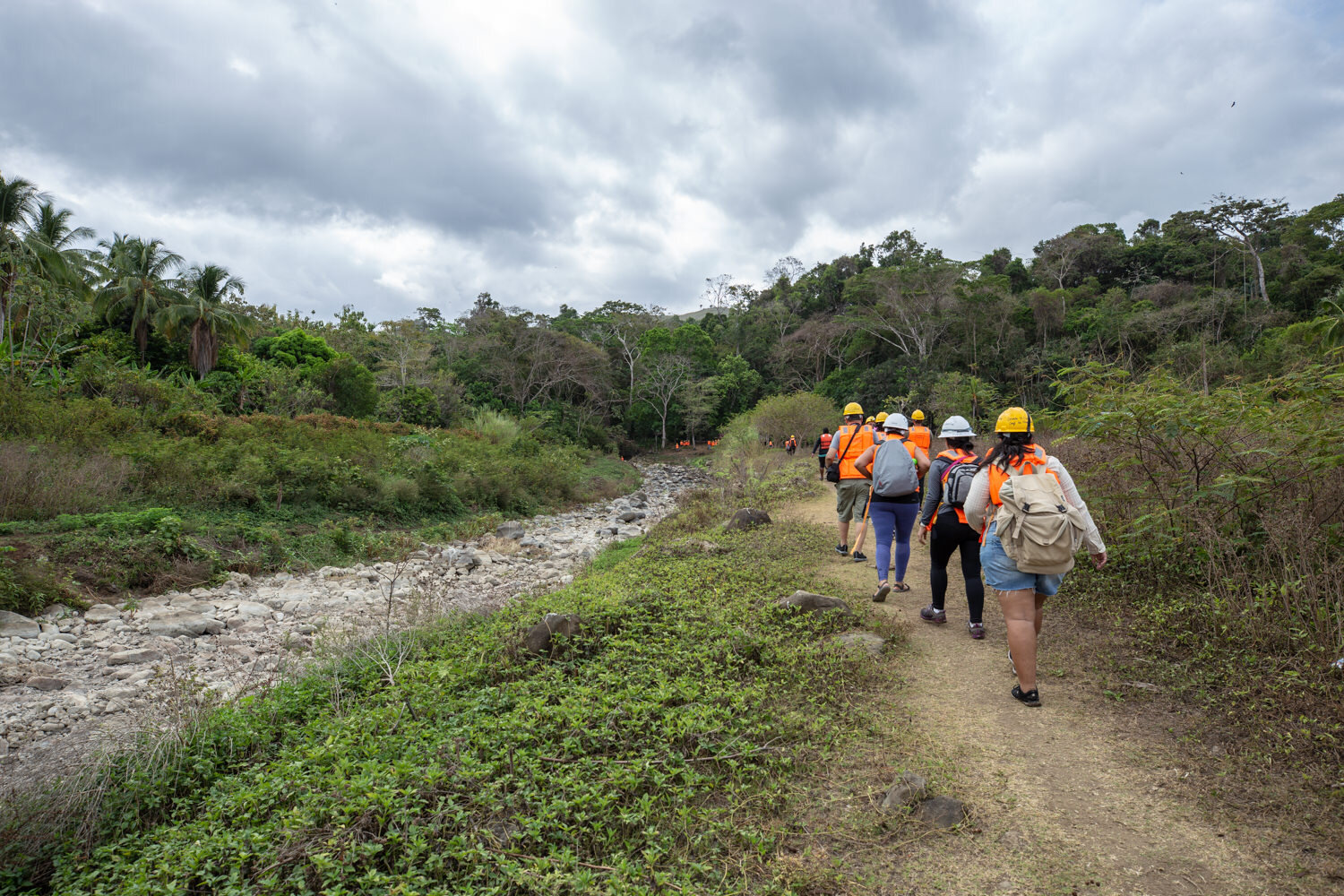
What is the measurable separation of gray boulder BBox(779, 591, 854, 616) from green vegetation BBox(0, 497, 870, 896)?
1.18 ft

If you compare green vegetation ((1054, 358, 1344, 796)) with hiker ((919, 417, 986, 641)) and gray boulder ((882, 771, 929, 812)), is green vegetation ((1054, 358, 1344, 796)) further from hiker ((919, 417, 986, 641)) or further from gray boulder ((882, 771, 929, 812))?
gray boulder ((882, 771, 929, 812))

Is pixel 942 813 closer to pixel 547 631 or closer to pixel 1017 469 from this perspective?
pixel 1017 469

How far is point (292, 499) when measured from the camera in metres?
12.2

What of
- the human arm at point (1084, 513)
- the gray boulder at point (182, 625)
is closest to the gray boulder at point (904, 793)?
the human arm at point (1084, 513)

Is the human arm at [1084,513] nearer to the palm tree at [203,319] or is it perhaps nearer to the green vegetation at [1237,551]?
the green vegetation at [1237,551]

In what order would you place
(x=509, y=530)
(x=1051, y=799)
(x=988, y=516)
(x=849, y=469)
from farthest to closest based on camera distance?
(x=509, y=530) < (x=849, y=469) < (x=988, y=516) < (x=1051, y=799)

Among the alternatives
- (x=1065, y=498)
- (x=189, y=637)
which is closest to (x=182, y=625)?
(x=189, y=637)

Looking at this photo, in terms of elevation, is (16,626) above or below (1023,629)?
below

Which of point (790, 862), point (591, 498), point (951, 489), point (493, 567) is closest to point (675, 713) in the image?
point (790, 862)

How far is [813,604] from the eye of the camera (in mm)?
5418

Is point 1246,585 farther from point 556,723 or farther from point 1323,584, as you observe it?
point 556,723

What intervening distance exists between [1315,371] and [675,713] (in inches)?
194

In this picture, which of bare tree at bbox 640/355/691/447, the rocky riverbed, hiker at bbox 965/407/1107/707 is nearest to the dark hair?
hiker at bbox 965/407/1107/707

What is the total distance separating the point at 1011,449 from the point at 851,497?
3.65 metres
